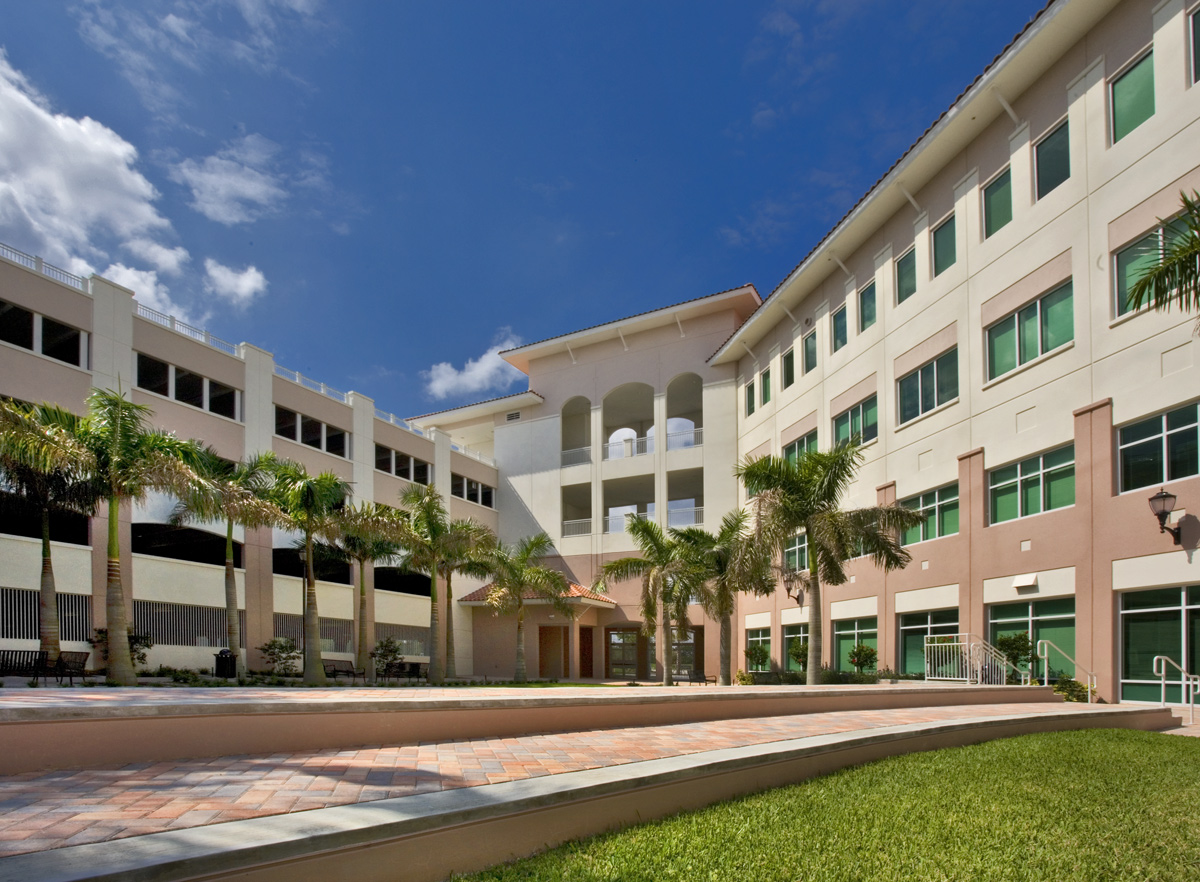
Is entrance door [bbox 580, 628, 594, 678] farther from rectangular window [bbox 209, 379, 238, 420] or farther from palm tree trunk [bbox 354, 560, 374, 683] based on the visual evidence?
rectangular window [bbox 209, 379, 238, 420]

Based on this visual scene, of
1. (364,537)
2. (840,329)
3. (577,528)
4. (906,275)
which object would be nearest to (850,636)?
(840,329)

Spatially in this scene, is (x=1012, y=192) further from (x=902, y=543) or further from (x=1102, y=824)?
(x=1102, y=824)

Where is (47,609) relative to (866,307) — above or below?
below

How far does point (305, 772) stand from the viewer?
6191mm

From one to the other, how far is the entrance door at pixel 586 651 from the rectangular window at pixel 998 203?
86.1 ft

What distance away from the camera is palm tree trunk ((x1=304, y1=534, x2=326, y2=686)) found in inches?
955

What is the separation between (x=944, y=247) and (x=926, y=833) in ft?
68.9

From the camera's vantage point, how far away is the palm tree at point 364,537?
86.0 ft

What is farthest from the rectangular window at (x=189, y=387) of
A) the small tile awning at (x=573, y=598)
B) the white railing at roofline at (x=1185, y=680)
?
the white railing at roofline at (x=1185, y=680)

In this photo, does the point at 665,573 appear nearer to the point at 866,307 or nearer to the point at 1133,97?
the point at 866,307

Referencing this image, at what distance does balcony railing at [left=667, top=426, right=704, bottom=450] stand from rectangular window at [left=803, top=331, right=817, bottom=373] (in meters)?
8.41

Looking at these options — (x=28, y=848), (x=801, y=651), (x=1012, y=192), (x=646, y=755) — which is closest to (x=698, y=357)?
(x=801, y=651)

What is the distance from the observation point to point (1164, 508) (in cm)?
1501

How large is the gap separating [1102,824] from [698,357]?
34250 mm
